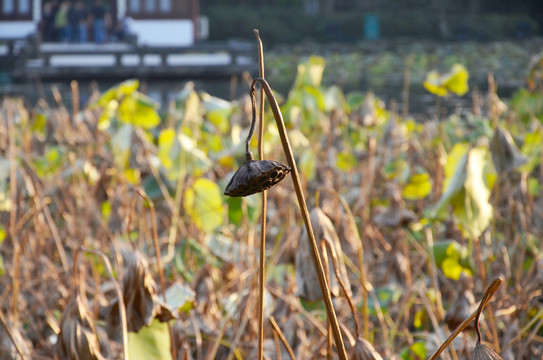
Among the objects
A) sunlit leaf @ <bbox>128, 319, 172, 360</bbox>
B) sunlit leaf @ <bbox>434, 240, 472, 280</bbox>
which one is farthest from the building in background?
sunlit leaf @ <bbox>128, 319, 172, 360</bbox>

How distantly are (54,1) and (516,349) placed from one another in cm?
1700

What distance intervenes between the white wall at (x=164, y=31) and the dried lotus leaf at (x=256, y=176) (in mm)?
16686

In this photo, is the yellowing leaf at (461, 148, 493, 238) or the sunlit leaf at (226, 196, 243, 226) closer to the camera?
the yellowing leaf at (461, 148, 493, 238)

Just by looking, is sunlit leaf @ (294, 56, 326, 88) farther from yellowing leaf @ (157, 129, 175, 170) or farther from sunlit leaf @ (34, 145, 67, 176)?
yellowing leaf @ (157, 129, 175, 170)

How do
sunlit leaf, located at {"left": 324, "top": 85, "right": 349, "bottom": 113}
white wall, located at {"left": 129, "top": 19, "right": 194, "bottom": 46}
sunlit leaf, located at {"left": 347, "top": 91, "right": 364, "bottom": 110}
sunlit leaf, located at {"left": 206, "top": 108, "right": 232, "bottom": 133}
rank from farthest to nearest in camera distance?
1. white wall, located at {"left": 129, "top": 19, "right": 194, "bottom": 46}
2. sunlit leaf, located at {"left": 347, "top": 91, "right": 364, "bottom": 110}
3. sunlit leaf, located at {"left": 324, "top": 85, "right": 349, "bottom": 113}
4. sunlit leaf, located at {"left": 206, "top": 108, "right": 232, "bottom": 133}

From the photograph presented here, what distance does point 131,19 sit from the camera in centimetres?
1689

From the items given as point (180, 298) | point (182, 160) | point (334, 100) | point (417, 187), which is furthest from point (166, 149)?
point (334, 100)

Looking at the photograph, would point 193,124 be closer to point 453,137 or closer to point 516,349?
point 453,137

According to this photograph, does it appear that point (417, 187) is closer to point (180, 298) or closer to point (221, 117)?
point (221, 117)

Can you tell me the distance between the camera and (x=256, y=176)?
0.44 metres

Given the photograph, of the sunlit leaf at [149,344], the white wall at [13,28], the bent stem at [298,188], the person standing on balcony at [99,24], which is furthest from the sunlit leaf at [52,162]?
the white wall at [13,28]

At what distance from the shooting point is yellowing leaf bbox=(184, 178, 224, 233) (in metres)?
1.35

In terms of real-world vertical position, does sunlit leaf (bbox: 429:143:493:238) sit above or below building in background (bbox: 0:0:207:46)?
above

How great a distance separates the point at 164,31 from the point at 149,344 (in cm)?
1672
